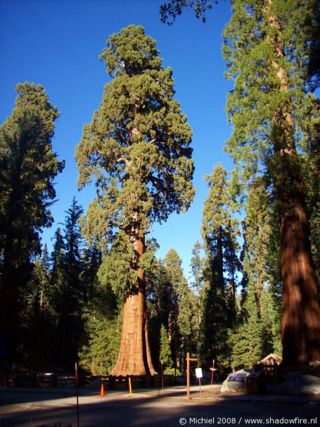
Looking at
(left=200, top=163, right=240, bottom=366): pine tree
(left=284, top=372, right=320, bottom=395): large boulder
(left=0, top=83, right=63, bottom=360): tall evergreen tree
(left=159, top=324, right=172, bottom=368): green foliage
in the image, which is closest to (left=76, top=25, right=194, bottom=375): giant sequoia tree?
(left=0, top=83, right=63, bottom=360): tall evergreen tree

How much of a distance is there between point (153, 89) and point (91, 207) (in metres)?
7.61

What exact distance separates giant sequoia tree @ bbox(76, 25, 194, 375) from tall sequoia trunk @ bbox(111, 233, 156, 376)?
4cm

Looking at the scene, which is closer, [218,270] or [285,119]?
[285,119]

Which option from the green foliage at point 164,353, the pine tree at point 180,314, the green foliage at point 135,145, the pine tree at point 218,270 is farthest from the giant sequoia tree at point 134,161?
the pine tree at point 180,314

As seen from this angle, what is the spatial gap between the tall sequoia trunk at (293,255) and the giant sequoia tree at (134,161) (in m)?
8.17

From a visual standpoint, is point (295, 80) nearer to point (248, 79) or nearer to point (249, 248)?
point (248, 79)

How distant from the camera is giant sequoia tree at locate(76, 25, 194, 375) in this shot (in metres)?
19.8

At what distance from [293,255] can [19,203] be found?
19.4 meters

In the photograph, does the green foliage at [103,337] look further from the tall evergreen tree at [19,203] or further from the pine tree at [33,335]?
the tall evergreen tree at [19,203]

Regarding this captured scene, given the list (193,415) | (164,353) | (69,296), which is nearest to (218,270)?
(164,353)

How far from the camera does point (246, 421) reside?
6.92 m

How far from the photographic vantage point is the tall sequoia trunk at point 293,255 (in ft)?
39.4

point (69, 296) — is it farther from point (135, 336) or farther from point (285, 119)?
point (285, 119)

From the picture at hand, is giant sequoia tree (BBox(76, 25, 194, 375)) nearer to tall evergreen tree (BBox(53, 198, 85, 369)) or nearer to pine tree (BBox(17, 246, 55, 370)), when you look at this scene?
pine tree (BBox(17, 246, 55, 370))
